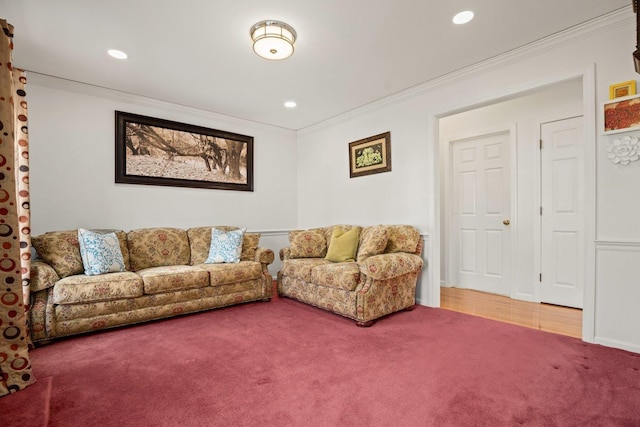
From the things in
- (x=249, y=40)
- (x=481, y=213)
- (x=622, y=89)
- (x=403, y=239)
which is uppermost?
(x=249, y=40)

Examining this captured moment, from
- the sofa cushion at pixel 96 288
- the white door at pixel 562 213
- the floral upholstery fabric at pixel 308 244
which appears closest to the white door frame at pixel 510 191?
the white door at pixel 562 213

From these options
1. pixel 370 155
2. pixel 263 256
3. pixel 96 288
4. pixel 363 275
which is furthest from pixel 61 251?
pixel 370 155

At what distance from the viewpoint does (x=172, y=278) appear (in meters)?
3.15

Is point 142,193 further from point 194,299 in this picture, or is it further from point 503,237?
point 503,237

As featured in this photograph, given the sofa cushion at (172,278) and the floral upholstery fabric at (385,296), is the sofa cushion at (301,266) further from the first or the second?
the sofa cushion at (172,278)

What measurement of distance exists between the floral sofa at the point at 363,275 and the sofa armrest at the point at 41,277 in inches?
87.1

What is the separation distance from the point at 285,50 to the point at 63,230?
9.74ft

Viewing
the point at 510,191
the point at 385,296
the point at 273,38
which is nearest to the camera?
the point at 273,38

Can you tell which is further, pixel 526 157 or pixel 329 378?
pixel 526 157

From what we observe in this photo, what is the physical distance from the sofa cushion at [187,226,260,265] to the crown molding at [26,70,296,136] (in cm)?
159

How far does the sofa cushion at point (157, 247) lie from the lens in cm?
356

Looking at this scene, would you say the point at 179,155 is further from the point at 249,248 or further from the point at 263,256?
the point at 263,256

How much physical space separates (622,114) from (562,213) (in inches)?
60.7

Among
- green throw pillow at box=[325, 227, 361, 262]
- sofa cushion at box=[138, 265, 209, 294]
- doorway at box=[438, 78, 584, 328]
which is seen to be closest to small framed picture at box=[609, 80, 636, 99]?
doorway at box=[438, 78, 584, 328]
